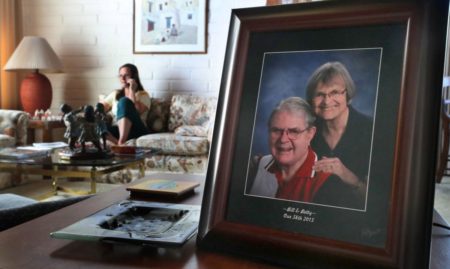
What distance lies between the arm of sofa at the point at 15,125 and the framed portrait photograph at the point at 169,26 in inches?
53.2

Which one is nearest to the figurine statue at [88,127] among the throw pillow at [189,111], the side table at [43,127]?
the side table at [43,127]

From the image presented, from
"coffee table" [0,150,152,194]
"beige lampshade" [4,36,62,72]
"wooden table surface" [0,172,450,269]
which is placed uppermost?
"beige lampshade" [4,36,62,72]

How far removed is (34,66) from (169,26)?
1.31 metres

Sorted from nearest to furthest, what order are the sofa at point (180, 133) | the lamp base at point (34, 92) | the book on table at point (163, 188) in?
the book on table at point (163, 188)
the sofa at point (180, 133)
the lamp base at point (34, 92)

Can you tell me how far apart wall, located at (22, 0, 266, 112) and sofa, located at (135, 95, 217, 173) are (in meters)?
0.27

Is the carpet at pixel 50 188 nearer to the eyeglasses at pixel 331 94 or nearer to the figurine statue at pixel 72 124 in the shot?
the figurine statue at pixel 72 124

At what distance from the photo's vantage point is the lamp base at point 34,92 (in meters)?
3.65

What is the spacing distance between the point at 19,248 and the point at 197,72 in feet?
11.2

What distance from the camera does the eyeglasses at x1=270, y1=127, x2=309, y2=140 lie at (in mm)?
525

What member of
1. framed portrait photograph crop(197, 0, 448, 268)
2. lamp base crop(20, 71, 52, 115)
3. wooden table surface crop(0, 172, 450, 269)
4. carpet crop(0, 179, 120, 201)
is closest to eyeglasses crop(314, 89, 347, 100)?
framed portrait photograph crop(197, 0, 448, 268)

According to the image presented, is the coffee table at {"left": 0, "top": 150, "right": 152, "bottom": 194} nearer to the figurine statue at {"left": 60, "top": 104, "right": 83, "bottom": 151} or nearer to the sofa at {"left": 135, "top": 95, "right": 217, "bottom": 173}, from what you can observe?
the figurine statue at {"left": 60, "top": 104, "right": 83, "bottom": 151}

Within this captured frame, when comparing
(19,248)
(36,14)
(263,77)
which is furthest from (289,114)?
(36,14)

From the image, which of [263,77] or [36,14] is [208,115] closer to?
[36,14]

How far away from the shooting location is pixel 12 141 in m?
2.95
